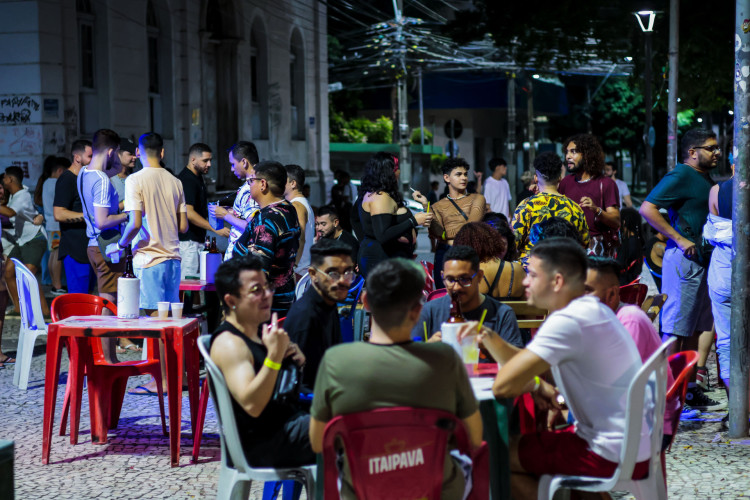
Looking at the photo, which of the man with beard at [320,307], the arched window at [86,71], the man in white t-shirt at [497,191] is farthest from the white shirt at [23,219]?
the man with beard at [320,307]

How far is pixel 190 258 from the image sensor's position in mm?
9320

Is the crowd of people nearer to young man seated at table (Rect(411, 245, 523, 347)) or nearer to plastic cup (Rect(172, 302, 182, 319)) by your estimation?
young man seated at table (Rect(411, 245, 523, 347))

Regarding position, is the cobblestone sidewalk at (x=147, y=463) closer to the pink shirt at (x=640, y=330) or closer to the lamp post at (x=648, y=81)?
the pink shirt at (x=640, y=330)

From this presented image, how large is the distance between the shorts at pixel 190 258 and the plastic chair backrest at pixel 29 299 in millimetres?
1408

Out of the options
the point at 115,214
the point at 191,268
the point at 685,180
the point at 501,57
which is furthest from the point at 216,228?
the point at 501,57

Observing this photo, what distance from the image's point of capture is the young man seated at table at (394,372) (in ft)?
11.9

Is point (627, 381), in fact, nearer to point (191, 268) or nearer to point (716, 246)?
point (716, 246)

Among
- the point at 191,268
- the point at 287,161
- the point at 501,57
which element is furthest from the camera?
the point at 501,57

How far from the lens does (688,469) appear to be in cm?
612

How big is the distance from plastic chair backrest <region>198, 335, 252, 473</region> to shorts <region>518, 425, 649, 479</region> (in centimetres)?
117

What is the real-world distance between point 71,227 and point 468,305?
18.1 ft

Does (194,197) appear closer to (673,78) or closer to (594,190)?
(594,190)

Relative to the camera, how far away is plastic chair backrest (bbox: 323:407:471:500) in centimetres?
355

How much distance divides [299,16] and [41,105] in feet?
42.1
